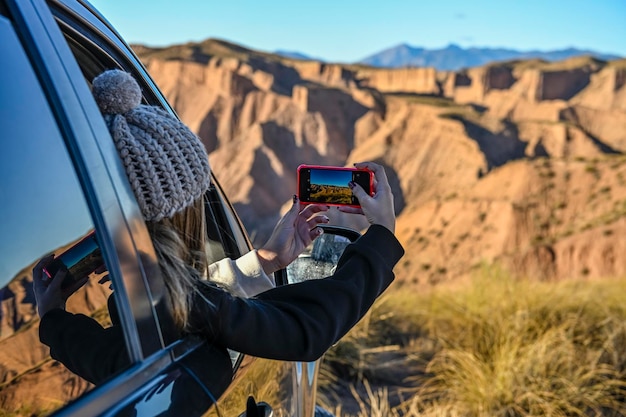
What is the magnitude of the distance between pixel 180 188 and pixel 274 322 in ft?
1.07

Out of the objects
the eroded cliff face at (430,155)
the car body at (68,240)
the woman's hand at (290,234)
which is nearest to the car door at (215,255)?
the car body at (68,240)

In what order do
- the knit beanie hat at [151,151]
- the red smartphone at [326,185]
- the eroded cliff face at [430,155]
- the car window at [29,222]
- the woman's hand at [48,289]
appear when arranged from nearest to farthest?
1. the car window at [29,222]
2. the woman's hand at [48,289]
3. the knit beanie hat at [151,151]
4. the red smartphone at [326,185]
5. the eroded cliff face at [430,155]

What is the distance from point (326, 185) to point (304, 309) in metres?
0.50

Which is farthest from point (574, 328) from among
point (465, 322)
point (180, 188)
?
point (180, 188)

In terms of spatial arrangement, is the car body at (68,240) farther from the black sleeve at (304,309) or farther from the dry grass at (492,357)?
the dry grass at (492,357)

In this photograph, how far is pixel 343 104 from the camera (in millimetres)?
47719

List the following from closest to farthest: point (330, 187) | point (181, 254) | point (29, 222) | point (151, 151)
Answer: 1. point (29, 222)
2. point (151, 151)
3. point (181, 254)
4. point (330, 187)

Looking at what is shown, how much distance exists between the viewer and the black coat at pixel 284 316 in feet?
4.16

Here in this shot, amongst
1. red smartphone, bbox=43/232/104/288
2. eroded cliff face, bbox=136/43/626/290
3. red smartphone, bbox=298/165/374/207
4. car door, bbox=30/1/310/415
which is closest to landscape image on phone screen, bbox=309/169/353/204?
red smartphone, bbox=298/165/374/207

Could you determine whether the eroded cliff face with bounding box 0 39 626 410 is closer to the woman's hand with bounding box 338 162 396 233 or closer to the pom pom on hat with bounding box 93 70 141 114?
the pom pom on hat with bounding box 93 70 141 114

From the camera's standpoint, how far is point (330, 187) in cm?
203

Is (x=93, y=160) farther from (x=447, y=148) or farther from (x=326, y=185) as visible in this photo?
(x=447, y=148)

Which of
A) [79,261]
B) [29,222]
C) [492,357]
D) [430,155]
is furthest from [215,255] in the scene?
[430,155]

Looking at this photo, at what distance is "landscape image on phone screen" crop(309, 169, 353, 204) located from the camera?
201cm
